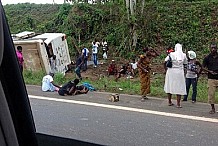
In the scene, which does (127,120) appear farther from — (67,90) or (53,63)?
(53,63)

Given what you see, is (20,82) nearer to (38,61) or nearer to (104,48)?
(38,61)

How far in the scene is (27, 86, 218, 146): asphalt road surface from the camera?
3.52 metres

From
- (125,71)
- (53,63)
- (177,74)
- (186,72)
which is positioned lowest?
(125,71)

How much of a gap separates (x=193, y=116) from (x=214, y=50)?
932mm

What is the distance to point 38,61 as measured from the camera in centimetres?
890

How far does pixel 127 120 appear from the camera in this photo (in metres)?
4.66

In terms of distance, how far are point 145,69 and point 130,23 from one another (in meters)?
6.76

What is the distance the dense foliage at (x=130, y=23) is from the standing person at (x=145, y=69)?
596cm

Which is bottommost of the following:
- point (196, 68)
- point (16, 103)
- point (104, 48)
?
point (104, 48)

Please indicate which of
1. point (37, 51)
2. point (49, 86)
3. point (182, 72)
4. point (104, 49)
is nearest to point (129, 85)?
point (49, 86)

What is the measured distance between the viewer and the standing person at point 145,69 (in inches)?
221

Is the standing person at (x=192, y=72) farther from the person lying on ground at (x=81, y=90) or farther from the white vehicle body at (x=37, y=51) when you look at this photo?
the white vehicle body at (x=37, y=51)

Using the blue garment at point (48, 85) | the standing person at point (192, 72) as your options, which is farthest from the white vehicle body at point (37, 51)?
the standing person at point (192, 72)

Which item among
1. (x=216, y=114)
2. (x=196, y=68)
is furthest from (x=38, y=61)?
(x=216, y=114)
